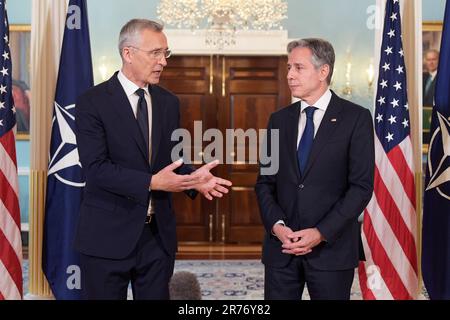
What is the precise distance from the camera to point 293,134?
281 cm

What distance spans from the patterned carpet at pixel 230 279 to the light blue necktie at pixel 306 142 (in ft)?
8.56

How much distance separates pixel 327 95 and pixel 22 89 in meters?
5.78

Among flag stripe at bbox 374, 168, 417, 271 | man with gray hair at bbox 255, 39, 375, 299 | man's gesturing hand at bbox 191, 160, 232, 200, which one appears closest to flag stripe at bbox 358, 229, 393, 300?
Result: flag stripe at bbox 374, 168, 417, 271

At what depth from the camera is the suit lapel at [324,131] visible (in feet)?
8.89

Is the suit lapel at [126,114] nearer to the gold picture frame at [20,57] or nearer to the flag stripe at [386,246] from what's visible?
the flag stripe at [386,246]

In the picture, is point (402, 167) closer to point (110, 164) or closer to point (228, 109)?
point (110, 164)

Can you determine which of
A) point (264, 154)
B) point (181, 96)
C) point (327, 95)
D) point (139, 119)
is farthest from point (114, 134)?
point (181, 96)

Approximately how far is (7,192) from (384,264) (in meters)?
2.84

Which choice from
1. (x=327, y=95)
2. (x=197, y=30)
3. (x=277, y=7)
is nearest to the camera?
(x=327, y=95)

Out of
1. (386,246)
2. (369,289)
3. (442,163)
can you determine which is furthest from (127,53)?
(369,289)

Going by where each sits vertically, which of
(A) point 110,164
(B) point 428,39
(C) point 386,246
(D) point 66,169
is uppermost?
(B) point 428,39

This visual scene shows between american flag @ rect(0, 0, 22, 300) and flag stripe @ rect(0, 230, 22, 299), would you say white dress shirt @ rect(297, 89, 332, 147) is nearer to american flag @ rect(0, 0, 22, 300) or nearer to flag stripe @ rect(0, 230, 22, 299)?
american flag @ rect(0, 0, 22, 300)
